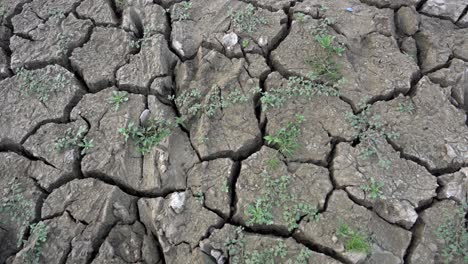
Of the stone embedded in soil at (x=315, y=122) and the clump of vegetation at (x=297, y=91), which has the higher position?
the clump of vegetation at (x=297, y=91)

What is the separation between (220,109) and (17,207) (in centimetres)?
154

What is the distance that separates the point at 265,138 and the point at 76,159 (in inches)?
52.2

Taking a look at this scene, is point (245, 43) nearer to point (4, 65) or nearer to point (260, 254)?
point (260, 254)

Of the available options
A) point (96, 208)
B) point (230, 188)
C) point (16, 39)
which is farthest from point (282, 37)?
point (16, 39)

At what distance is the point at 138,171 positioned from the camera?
3.18 m

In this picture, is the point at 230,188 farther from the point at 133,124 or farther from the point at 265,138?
the point at 133,124

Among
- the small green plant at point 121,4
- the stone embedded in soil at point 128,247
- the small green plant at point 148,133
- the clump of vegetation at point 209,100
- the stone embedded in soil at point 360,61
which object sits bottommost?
the stone embedded in soil at point 128,247

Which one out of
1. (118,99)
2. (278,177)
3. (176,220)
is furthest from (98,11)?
(278,177)

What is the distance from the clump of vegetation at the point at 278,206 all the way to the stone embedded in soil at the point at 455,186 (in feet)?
2.81

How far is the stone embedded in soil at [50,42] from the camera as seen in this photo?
12.3 feet

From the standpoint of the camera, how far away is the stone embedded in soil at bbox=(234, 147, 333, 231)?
9.67 ft

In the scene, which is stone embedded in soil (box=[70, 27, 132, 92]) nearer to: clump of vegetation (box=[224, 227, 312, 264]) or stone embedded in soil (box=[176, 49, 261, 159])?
stone embedded in soil (box=[176, 49, 261, 159])

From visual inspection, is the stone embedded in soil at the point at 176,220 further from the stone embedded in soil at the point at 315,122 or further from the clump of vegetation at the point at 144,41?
the clump of vegetation at the point at 144,41

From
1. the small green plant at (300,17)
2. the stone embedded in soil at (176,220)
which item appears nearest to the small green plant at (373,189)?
the stone embedded in soil at (176,220)
